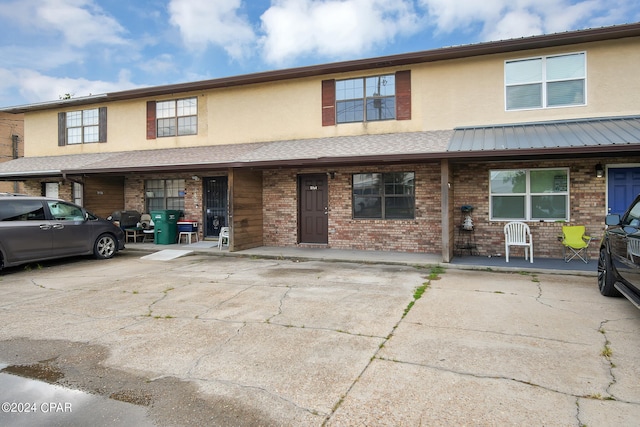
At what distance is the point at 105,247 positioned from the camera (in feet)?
33.5

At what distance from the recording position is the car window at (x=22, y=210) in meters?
8.03

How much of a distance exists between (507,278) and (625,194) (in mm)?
4190

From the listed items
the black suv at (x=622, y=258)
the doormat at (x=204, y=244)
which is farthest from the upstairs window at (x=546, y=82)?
the doormat at (x=204, y=244)

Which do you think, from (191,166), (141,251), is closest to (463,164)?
(191,166)

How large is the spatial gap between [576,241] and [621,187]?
73.8 inches

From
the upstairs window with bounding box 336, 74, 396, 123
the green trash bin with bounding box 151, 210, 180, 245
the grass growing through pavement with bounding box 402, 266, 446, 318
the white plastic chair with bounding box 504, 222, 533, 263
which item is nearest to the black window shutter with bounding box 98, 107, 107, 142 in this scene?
the green trash bin with bounding box 151, 210, 180, 245

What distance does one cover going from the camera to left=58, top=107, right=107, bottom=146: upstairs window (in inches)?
570

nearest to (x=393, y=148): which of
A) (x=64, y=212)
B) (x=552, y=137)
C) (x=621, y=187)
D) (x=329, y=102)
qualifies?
(x=329, y=102)

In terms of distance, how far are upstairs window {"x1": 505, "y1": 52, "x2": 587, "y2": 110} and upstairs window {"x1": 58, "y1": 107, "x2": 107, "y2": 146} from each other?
1436cm

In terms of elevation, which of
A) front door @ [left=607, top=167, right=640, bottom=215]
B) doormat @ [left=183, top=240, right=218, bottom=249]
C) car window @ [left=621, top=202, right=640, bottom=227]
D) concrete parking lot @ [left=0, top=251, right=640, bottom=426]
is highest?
front door @ [left=607, top=167, right=640, bottom=215]

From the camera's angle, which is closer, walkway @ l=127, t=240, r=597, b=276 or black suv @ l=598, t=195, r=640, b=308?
black suv @ l=598, t=195, r=640, b=308

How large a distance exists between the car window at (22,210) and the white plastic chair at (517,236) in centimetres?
1118

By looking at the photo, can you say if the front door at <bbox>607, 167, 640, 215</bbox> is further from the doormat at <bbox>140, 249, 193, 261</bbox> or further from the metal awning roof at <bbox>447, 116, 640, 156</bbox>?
the doormat at <bbox>140, 249, 193, 261</bbox>

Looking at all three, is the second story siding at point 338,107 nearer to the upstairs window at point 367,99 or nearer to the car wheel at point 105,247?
the upstairs window at point 367,99
